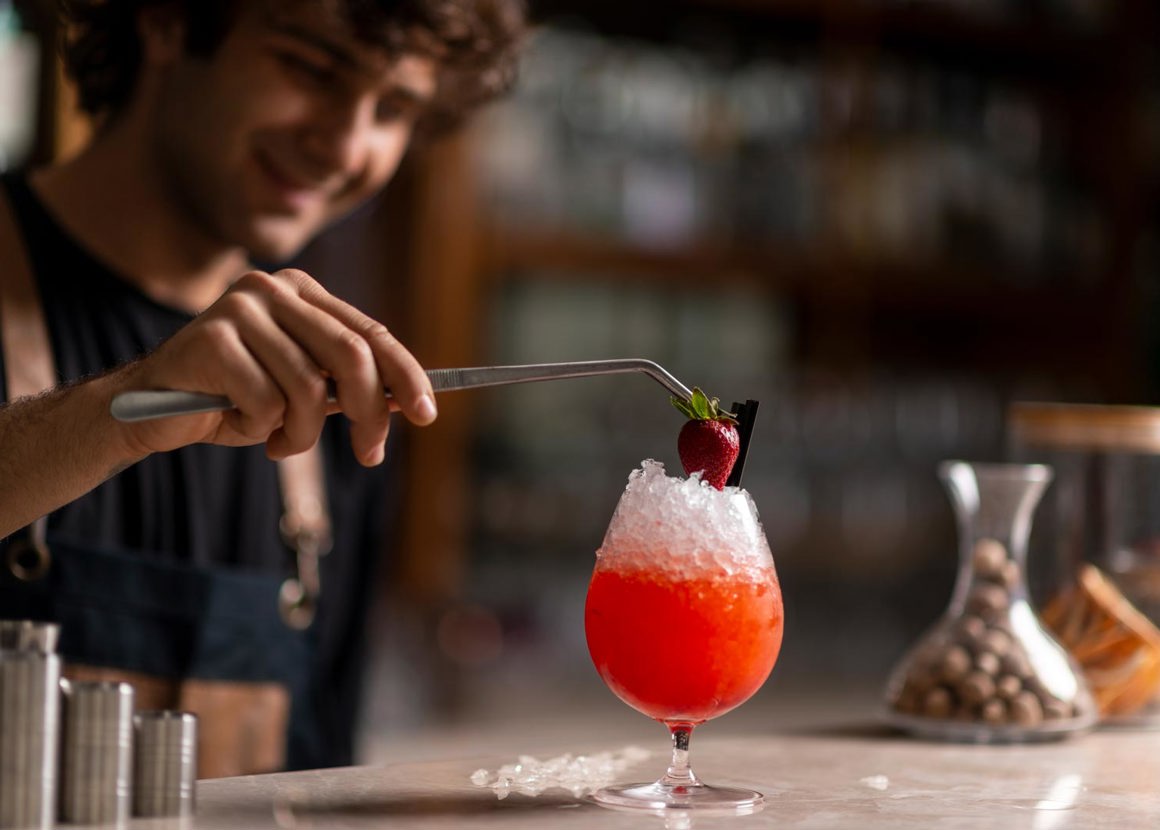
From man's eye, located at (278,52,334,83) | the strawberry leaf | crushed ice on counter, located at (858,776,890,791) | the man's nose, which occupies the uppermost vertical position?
man's eye, located at (278,52,334,83)

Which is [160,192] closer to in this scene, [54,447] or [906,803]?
[54,447]

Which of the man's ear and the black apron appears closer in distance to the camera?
the black apron

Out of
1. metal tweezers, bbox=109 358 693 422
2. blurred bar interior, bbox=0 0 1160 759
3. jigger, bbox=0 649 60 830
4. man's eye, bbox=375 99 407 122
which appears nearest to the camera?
jigger, bbox=0 649 60 830

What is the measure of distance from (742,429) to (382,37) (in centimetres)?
83

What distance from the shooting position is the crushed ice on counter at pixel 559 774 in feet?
3.62

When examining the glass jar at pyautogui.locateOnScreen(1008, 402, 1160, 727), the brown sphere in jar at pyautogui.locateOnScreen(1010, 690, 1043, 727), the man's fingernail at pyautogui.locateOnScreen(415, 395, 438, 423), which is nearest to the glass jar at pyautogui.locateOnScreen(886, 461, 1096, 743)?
the brown sphere in jar at pyautogui.locateOnScreen(1010, 690, 1043, 727)

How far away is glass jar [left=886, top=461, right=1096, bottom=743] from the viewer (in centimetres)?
138

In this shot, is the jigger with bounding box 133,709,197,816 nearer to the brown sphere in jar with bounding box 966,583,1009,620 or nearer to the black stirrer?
the black stirrer

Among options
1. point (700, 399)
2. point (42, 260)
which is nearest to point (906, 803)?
point (700, 399)

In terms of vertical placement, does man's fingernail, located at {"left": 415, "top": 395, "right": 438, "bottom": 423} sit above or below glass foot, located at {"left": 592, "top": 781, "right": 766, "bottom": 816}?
above

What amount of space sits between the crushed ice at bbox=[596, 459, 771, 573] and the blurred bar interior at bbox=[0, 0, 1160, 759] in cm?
170

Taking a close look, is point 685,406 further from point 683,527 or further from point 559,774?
point 559,774

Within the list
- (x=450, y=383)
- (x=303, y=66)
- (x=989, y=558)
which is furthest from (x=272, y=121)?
(x=989, y=558)

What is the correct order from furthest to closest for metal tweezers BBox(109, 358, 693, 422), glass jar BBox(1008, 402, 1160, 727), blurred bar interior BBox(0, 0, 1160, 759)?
blurred bar interior BBox(0, 0, 1160, 759) < glass jar BBox(1008, 402, 1160, 727) < metal tweezers BBox(109, 358, 693, 422)
